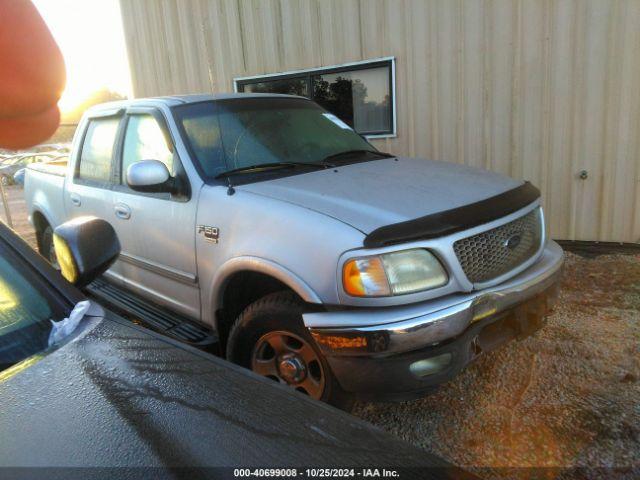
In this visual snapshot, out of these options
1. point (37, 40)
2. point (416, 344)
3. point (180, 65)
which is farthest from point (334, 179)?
point (180, 65)

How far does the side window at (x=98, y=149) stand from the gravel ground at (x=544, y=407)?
2643 millimetres

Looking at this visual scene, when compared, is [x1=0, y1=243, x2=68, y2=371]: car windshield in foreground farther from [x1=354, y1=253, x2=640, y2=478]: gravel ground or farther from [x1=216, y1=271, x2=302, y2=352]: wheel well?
[x1=354, y1=253, x2=640, y2=478]: gravel ground

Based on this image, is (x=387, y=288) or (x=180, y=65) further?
(x=180, y=65)

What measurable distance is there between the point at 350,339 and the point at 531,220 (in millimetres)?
1373

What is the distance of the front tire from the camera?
2336mm

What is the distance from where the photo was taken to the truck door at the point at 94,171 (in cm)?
372

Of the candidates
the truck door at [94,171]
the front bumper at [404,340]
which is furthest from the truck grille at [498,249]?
the truck door at [94,171]

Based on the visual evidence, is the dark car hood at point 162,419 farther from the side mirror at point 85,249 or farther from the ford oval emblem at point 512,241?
the ford oval emblem at point 512,241

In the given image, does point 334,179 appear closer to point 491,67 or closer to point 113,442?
point 113,442

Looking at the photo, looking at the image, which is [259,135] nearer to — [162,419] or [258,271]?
[258,271]

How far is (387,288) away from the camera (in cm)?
213

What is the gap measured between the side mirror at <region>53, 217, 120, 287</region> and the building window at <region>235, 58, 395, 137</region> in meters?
4.68

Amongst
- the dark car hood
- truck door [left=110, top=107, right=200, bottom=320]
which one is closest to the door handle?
truck door [left=110, top=107, right=200, bottom=320]

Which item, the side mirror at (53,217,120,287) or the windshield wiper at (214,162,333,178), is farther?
the windshield wiper at (214,162,333,178)
